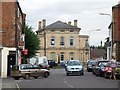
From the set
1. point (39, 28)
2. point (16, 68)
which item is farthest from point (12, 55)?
point (39, 28)

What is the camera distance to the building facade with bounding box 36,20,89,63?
377ft

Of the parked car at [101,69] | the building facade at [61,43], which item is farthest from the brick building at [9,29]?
the building facade at [61,43]

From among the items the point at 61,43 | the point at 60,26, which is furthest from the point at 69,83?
the point at 60,26

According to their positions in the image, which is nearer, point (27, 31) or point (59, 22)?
point (27, 31)

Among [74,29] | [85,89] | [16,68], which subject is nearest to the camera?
[85,89]

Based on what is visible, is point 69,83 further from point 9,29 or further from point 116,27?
point 116,27

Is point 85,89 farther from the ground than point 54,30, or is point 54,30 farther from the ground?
point 54,30

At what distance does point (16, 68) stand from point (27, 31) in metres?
30.8

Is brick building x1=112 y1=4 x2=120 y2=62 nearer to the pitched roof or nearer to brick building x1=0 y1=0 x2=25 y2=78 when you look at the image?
brick building x1=0 y1=0 x2=25 y2=78

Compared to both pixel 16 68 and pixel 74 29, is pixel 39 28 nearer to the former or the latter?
pixel 74 29

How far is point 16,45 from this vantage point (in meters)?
49.4

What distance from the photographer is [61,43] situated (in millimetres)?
115250

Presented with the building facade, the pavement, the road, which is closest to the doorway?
the road

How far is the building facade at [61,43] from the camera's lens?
115m
